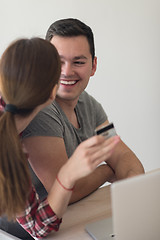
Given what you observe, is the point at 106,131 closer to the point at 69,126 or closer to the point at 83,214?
the point at 83,214

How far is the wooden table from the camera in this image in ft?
3.71

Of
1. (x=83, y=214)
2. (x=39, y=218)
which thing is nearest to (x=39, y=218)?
(x=39, y=218)

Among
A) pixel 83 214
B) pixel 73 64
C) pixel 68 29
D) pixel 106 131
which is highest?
pixel 68 29

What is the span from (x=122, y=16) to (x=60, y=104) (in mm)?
1167

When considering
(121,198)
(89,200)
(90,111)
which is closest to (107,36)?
(90,111)

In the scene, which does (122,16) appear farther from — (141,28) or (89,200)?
(89,200)

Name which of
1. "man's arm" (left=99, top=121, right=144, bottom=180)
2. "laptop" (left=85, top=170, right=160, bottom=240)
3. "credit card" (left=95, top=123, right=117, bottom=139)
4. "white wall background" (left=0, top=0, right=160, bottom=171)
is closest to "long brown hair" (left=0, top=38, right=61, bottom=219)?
"credit card" (left=95, top=123, right=117, bottom=139)

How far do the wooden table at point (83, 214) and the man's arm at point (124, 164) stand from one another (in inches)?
3.8

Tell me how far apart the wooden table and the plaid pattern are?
46 millimetres

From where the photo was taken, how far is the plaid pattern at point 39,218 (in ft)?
3.56

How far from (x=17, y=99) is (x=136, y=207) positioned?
43 centimetres

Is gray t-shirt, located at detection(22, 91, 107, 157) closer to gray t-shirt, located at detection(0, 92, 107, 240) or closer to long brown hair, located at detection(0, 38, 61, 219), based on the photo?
gray t-shirt, located at detection(0, 92, 107, 240)

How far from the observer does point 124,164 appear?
1485 mm

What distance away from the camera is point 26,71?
3.21 ft
